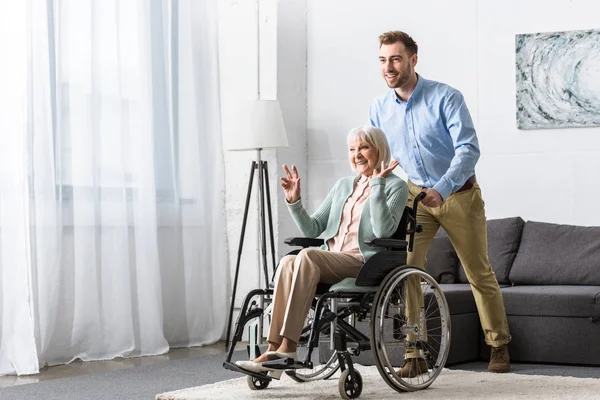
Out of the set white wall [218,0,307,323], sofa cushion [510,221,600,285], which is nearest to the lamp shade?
white wall [218,0,307,323]

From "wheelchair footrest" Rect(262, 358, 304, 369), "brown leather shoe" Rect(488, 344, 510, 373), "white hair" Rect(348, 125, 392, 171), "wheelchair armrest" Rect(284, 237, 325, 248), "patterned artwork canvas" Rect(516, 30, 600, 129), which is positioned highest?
"patterned artwork canvas" Rect(516, 30, 600, 129)

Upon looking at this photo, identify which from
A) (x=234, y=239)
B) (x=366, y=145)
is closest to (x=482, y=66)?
(x=234, y=239)

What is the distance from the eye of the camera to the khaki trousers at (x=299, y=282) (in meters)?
3.46

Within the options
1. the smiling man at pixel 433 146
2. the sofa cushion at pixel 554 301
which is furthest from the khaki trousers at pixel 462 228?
the sofa cushion at pixel 554 301

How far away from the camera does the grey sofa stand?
4660 millimetres

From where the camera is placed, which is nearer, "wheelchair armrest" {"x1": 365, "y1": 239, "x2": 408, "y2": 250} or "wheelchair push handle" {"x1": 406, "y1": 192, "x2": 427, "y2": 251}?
"wheelchair armrest" {"x1": 365, "y1": 239, "x2": 408, "y2": 250}

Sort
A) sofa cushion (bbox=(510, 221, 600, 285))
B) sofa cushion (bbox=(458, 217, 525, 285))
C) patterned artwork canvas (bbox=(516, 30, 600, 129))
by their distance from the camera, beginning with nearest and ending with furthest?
1. sofa cushion (bbox=(510, 221, 600, 285))
2. sofa cushion (bbox=(458, 217, 525, 285))
3. patterned artwork canvas (bbox=(516, 30, 600, 129))

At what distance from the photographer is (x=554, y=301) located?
15.5ft

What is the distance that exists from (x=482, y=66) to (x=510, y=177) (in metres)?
0.67

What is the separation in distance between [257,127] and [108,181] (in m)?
0.92

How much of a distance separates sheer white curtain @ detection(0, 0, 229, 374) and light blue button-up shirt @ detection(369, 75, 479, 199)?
1.68m

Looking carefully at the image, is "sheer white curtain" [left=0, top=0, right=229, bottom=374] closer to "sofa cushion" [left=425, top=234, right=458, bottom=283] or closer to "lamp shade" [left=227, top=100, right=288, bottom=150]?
"lamp shade" [left=227, top=100, right=288, bottom=150]

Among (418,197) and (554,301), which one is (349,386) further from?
(554,301)

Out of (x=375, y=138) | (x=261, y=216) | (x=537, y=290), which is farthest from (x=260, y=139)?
(x=375, y=138)
